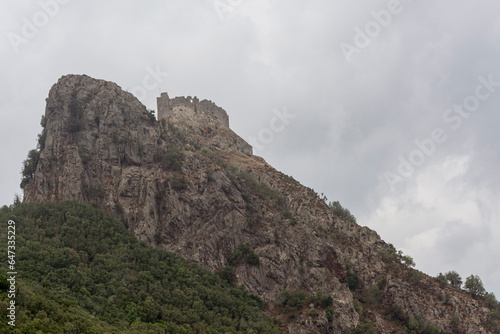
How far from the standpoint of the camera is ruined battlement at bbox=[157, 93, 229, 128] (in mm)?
134750

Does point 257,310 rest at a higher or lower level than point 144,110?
lower

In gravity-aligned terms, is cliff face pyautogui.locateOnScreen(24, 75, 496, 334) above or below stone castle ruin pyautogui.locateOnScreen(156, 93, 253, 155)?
below

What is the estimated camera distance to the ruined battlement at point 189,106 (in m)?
135

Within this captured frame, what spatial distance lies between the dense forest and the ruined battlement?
180 ft

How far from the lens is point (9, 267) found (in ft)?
208

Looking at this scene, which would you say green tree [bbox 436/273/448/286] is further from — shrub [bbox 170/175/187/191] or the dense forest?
shrub [bbox 170/175/187/191]

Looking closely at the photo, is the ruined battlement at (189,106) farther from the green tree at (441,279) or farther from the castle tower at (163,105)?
the green tree at (441,279)

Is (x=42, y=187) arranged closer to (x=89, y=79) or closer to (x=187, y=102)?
(x=89, y=79)

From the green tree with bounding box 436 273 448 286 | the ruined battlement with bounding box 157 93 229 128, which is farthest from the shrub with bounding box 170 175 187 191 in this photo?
the green tree with bounding box 436 273 448 286

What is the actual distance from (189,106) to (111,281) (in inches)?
2969

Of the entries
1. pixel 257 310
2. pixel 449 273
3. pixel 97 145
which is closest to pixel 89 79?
pixel 97 145

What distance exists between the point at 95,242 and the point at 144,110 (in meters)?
35.5

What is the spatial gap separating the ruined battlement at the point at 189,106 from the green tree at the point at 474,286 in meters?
76.0

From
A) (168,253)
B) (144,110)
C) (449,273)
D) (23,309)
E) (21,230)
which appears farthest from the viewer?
(144,110)
